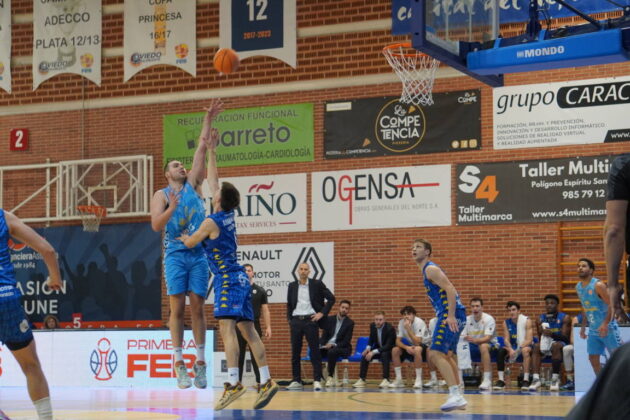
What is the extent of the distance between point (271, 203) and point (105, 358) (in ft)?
15.6

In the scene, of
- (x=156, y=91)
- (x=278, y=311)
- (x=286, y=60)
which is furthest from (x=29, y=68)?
(x=278, y=311)

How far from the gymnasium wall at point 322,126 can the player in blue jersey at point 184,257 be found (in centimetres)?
882

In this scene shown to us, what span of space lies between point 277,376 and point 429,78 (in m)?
6.63

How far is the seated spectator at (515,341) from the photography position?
49.9 ft

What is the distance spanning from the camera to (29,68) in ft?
68.7

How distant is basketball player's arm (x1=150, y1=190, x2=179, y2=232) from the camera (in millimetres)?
8755

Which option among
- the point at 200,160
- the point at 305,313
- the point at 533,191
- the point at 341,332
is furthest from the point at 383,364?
the point at 200,160

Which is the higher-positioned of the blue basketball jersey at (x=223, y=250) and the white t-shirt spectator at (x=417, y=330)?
the blue basketball jersey at (x=223, y=250)

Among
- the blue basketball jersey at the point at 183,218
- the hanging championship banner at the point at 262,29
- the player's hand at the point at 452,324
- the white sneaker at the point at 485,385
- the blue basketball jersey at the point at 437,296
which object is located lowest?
the white sneaker at the point at 485,385

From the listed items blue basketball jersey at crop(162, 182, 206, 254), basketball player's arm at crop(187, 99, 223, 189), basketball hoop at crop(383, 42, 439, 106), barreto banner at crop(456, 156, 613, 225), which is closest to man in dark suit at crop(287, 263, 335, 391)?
barreto banner at crop(456, 156, 613, 225)

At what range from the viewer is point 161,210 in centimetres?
896

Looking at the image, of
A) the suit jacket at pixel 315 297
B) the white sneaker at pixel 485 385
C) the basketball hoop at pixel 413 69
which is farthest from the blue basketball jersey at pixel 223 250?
the basketball hoop at pixel 413 69

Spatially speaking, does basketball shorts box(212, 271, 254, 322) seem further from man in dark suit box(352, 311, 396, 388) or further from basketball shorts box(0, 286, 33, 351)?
man in dark suit box(352, 311, 396, 388)

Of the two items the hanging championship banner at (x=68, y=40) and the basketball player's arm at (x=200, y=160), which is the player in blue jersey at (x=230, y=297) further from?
the hanging championship banner at (x=68, y=40)
